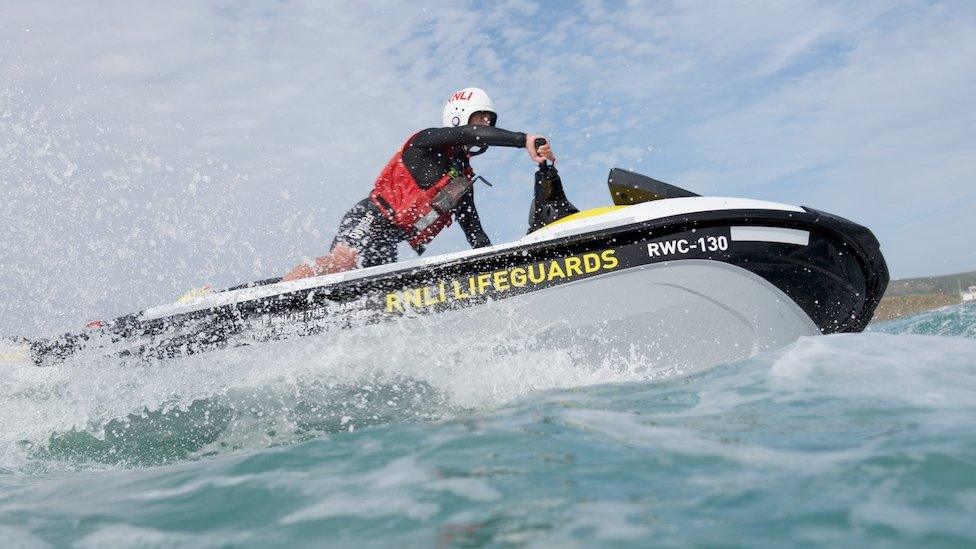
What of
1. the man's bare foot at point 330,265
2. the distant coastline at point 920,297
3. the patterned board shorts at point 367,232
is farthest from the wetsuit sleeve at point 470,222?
the distant coastline at point 920,297

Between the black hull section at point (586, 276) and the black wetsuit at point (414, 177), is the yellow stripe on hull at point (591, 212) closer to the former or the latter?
the black hull section at point (586, 276)

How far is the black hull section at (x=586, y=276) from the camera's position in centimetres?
436

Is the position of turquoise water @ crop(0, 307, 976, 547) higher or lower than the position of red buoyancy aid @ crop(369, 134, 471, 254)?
lower

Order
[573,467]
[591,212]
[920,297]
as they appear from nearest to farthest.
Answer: [573,467]
[591,212]
[920,297]

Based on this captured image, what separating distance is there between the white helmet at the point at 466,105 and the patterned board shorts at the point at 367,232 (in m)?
1.11

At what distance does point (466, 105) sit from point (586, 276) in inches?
90.4

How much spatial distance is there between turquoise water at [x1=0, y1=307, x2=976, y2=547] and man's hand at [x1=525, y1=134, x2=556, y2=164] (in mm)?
1851

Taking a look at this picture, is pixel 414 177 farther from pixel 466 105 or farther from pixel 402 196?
pixel 466 105

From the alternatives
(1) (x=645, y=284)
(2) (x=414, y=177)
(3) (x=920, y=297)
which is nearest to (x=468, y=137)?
(2) (x=414, y=177)

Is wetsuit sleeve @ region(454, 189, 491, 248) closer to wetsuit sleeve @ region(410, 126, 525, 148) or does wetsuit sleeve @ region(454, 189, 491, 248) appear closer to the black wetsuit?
the black wetsuit

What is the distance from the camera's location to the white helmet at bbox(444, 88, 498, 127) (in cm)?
597

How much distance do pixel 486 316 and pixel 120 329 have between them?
111 inches

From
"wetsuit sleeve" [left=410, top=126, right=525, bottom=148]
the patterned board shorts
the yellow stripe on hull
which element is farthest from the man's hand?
the patterned board shorts

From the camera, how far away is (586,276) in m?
4.39
